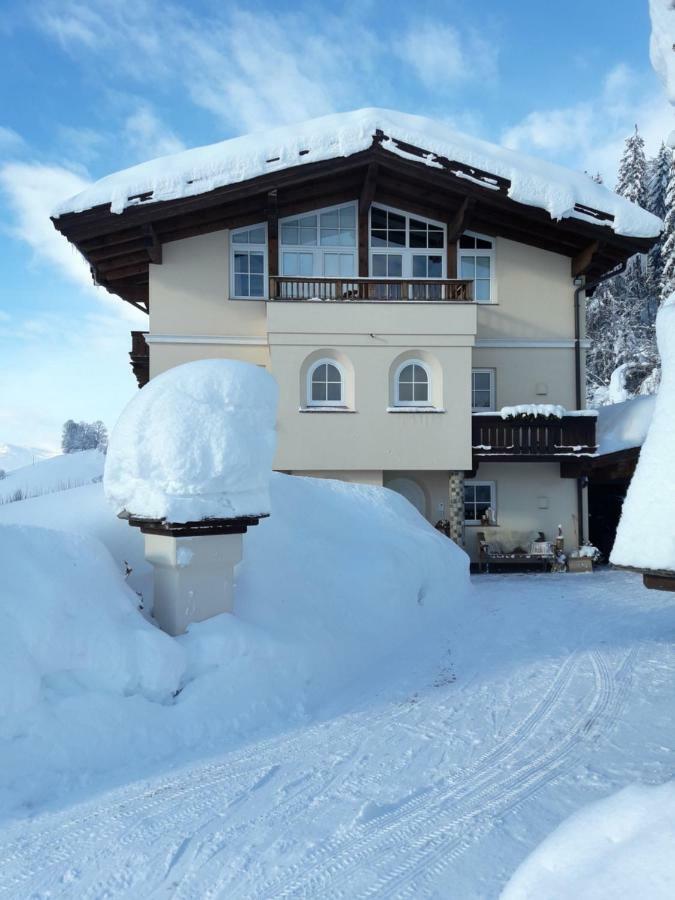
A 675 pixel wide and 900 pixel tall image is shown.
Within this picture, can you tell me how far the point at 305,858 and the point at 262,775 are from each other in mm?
1164

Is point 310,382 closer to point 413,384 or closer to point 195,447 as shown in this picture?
point 413,384

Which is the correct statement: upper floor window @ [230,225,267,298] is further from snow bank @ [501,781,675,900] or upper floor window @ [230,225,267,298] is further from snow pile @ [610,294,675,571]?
snow bank @ [501,781,675,900]

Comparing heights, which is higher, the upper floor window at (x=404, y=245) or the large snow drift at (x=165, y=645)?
the upper floor window at (x=404, y=245)

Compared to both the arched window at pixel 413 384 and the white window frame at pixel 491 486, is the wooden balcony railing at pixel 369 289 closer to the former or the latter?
the arched window at pixel 413 384

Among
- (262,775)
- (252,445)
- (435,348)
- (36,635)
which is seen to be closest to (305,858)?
(262,775)

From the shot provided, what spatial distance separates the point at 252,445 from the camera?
271 inches

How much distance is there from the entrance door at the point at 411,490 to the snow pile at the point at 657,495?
1279 centimetres

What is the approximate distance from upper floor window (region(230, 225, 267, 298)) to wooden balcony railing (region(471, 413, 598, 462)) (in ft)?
22.0

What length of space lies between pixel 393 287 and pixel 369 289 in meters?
0.66

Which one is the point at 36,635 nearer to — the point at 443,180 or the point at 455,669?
the point at 455,669

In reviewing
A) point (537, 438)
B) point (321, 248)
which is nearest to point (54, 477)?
point (321, 248)

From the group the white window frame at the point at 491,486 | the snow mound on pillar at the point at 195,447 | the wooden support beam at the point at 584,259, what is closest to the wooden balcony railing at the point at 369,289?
the wooden support beam at the point at 584,259

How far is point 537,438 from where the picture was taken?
15898 millimetres

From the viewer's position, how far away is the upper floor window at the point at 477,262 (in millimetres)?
18078
